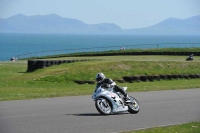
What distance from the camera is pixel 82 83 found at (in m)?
28.5

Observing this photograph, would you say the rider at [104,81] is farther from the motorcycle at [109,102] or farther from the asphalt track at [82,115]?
the asphalt track at [82,115]

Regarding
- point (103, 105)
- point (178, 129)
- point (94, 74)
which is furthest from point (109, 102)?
point (94, 74)

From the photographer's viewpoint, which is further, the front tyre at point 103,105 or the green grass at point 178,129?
the front tyre at point 103,105

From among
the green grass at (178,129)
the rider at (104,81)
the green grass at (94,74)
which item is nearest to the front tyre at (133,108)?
the rider at (104,81)

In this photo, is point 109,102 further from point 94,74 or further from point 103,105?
point 94,74

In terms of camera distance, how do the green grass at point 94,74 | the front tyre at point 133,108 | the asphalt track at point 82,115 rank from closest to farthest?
the asphalt track at point 82,115 < the front tyre at point 133,108 < the green grass at point 94,74

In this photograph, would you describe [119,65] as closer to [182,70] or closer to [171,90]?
[182,70]

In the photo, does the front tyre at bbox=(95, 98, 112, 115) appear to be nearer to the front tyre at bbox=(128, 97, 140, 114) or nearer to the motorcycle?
the motorcycle

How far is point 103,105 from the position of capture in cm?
1508

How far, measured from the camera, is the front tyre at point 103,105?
49.0 feet

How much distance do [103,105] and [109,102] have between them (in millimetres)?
185

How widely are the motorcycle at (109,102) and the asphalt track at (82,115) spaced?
191mm

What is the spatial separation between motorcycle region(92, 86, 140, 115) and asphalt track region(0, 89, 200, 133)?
0.19 meters

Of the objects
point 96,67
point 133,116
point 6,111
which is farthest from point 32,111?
point 96,67
